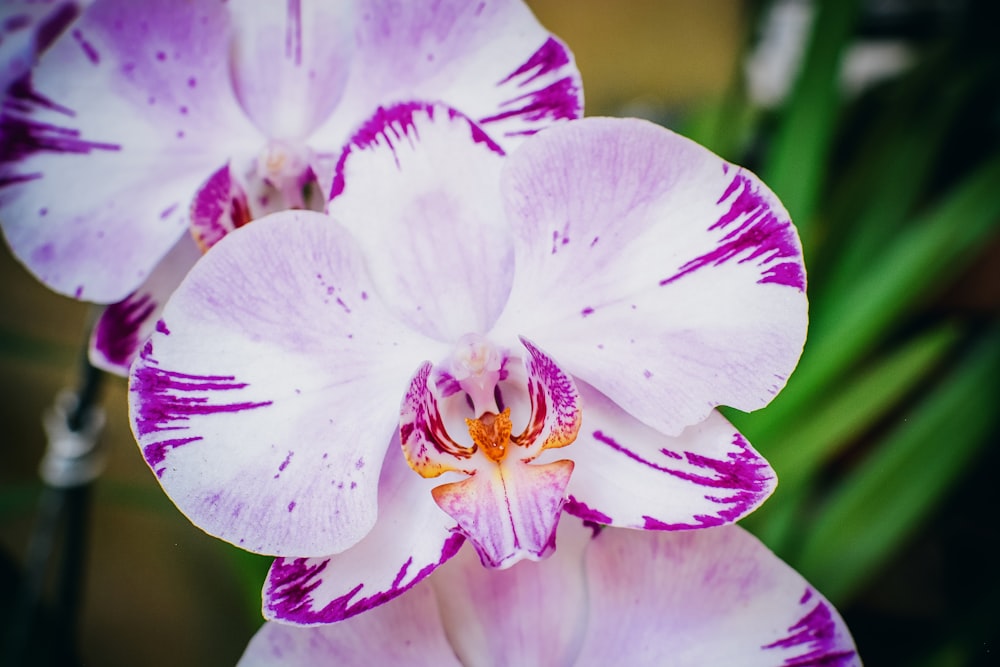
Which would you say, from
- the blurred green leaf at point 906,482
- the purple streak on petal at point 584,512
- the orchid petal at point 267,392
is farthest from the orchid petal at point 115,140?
the blurred green leaf at point 906,482

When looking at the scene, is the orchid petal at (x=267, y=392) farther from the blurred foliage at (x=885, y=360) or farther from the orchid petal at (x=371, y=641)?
the blurred foliage at (x=885, y=360)

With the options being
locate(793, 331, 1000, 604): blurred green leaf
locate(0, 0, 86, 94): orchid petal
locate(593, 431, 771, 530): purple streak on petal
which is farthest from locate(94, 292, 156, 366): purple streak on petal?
locate(793, 331, 1000, 604): blurred green leaf

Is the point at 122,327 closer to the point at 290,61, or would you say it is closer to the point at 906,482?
the point at 290,61

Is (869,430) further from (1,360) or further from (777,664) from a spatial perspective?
(1,360)

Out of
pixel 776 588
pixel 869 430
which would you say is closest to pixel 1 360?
pixel 776 588

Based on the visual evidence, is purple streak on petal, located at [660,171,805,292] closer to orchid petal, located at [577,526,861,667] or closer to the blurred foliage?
orchid petal, located at [577,526,861,667]

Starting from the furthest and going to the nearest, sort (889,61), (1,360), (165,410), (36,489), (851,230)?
1. (889,61)
2. (1,360)
3. (851,230)
4. (36,489)
5. (165,410)
